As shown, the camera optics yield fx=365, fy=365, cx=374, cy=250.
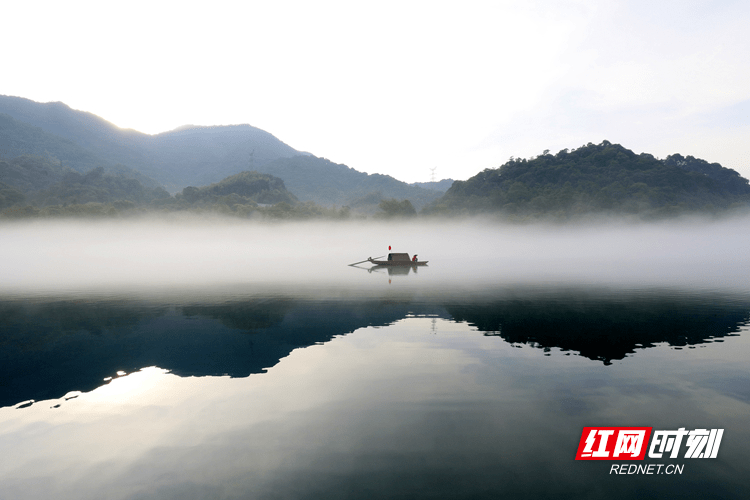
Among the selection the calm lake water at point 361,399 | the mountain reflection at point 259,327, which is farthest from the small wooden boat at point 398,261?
the calm lake water at point 361,399

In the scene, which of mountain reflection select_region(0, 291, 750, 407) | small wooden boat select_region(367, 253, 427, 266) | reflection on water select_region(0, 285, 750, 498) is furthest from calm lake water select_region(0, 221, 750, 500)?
small wooden boat select_region(367, 253, 427, 266)

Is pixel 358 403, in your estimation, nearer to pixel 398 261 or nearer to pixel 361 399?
pixel 361 399

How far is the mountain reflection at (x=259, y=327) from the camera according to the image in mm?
25969

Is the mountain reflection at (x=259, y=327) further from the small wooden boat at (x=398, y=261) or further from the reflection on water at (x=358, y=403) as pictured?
the small wooden boat at (x=398, y=261)

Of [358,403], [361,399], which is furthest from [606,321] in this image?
[358,403]

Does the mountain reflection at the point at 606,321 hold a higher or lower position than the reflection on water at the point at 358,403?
lower

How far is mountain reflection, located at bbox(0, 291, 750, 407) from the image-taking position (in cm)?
2597

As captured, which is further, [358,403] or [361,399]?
[361,399]

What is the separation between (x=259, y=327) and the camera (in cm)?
3703

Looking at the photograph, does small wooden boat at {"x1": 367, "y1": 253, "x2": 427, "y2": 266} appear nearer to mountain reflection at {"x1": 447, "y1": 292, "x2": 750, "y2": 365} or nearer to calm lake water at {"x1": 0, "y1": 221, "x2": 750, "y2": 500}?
mountain reflection at {"x1": 447, "y1": 292, "x2": 750, "y2": 365}

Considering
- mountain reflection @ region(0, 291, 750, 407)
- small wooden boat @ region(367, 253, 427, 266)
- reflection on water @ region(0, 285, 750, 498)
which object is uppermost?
reflection on water @ region(0, 285, 750, 498)

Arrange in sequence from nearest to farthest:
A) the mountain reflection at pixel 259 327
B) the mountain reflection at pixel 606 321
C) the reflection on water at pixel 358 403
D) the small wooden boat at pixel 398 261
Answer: the reflection on water at pixel 358 403, the mountain reflection at pixel 259 327, the mountain reflection at pixel 606 321, the small wooden boat at pixel 398 261

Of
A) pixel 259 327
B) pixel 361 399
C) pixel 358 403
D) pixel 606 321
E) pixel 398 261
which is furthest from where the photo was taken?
pixel 398 261

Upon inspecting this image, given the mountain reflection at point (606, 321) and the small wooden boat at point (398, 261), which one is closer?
the mountain reflection at point (606, 321)
